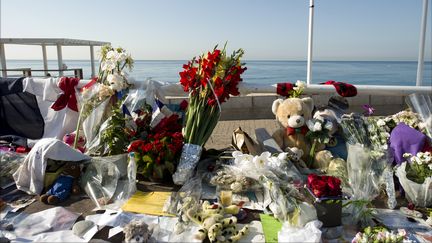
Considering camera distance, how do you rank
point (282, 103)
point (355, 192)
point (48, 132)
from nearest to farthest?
point (355, 192), point (282, 103), point (48, 132)

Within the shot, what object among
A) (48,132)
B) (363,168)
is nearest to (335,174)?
(363,168)

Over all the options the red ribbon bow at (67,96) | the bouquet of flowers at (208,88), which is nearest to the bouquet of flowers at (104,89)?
the red ribbon bow at (67,96)

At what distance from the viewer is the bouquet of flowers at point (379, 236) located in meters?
1.87

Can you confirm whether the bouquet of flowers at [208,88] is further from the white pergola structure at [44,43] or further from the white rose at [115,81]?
the white pergola structure at [44,43]

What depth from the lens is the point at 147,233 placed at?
6.61ft

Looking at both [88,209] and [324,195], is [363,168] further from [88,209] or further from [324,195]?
[88,209]

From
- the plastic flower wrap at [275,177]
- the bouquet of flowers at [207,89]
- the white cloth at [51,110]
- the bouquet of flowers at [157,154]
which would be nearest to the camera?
the plastic flower wrap at [275,177]

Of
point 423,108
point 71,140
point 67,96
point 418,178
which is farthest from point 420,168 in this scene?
point 67,96

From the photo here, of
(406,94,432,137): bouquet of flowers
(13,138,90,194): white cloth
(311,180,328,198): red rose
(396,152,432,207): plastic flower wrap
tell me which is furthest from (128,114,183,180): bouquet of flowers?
(406,94,432,137): bouquet of flowers

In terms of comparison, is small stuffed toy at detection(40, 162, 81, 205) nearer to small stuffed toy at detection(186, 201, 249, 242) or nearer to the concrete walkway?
small stuffed toy at detection(186, 201, 249, 242)

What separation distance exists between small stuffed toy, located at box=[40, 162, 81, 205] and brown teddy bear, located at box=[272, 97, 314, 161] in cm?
197

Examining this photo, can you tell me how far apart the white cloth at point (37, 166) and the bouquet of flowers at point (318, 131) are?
2316 mm

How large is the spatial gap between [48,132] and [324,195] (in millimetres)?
3214

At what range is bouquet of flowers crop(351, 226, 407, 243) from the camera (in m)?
1.87
